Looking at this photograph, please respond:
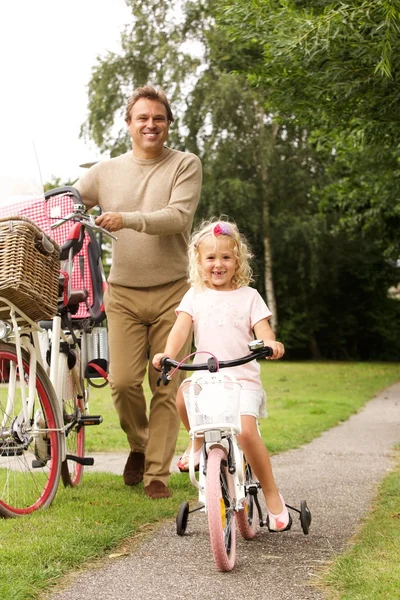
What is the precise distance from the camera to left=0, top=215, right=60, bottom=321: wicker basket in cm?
420

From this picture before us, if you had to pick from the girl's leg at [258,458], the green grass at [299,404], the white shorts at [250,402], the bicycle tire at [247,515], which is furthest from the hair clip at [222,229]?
the green grass at [299,404]

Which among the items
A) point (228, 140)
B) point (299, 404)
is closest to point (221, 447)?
point (299, 404)

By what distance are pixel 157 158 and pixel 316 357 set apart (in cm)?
3010

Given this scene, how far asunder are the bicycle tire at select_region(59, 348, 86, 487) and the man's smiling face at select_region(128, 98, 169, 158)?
1354 millimetres

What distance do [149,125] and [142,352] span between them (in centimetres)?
141

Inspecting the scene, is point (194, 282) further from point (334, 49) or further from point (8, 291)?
point (334, 49)

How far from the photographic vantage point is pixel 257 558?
13.1 feet

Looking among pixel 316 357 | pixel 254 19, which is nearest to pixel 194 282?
pixel 254 19

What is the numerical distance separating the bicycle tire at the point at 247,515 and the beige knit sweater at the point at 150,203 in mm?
1674

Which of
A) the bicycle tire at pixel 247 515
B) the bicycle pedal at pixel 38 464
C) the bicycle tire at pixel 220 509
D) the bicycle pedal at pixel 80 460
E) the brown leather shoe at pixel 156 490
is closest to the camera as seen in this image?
the bicycle tire at pixel 220 509

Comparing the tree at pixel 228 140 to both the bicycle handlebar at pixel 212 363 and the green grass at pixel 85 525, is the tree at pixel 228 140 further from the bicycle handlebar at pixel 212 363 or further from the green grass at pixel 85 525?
the bicycle handlebar at pixel 212 363

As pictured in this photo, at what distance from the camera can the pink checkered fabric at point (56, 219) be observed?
17.7ft

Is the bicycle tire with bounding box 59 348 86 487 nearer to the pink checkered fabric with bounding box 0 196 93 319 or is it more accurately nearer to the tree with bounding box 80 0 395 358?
the pink checkered fabric with bounding box 0 196 93 319

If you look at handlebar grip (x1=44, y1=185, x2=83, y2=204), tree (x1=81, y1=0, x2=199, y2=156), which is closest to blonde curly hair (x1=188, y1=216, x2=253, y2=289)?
handlebar grip (x1=44, y1=185, x2=83, y2=204)
